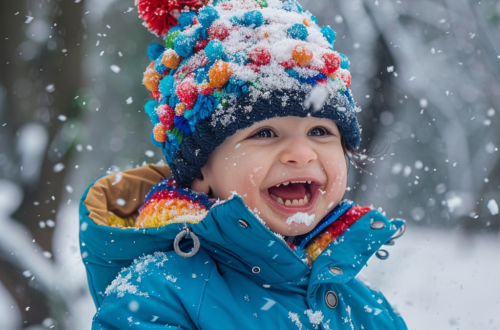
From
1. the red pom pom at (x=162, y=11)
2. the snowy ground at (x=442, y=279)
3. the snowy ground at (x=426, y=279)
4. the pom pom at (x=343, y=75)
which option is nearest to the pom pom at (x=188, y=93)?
the red pom pom at (x=162, y=11)

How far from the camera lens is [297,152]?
1.56m

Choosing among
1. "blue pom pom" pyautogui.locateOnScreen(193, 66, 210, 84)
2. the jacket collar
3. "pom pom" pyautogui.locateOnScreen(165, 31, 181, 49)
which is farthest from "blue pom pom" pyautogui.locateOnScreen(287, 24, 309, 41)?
the jacket collar

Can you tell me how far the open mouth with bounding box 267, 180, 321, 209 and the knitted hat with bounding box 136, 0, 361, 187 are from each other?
0.27m

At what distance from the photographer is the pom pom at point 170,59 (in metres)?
1.75

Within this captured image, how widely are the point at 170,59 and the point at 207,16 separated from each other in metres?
0.23

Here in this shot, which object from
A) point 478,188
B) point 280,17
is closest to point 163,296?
point 280,17

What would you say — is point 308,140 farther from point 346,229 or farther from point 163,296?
point 163,296

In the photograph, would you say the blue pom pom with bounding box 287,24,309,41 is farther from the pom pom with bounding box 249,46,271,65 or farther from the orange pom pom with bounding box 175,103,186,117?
the orange pom pom with bounding box 175,103,186,117

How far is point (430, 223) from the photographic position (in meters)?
4.88

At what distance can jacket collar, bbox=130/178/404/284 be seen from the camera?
1450 millimetres

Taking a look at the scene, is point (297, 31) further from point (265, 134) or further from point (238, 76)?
point (265, 134)

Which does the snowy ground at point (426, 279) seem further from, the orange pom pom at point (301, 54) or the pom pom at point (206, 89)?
the orange pom pom at point (301, 54)

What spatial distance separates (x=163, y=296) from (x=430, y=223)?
13.6 ft

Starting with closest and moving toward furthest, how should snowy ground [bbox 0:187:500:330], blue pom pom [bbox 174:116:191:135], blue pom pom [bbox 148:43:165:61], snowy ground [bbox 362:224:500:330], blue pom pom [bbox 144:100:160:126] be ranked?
blue pom pom [bbox 174:116:191:135] → blue pom pom [bbox 144:100:160:126] → blue pom pom [bbox 148:43:165:61] → snowy ground [bbox 0:187:500:330] → snowy ground [bbox 362:224:500:330]
